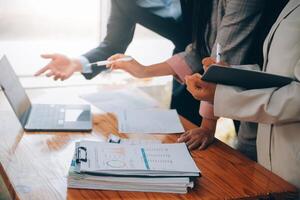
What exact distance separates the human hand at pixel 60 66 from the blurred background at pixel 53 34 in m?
0.25

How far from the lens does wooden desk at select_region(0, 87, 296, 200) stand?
849 mm

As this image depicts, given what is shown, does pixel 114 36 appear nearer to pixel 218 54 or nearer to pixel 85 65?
pixel 85 65

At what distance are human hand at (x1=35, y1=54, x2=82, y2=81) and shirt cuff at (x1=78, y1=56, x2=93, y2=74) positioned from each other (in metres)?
0.03

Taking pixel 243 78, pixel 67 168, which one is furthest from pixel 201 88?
pixel 67 168

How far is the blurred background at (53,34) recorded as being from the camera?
71.4 inches

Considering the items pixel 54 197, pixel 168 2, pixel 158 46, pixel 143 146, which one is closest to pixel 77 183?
pixel 54 197

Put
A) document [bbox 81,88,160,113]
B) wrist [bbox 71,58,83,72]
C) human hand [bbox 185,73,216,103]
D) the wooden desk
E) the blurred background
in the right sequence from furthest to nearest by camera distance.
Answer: the blurred background → wrist [bbox 71,58,83,72] → document [bbox 81,88,160,113] → human hand [bbox 185,73,216,103] → the wooden desk

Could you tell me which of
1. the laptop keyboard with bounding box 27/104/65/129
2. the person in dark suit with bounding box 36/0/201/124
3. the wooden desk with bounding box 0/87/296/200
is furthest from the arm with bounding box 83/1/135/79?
the wooden desk with bounding box 0/87/296/200

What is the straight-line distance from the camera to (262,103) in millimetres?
918

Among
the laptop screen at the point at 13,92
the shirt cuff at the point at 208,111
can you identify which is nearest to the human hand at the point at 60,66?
the laptop screen at the point at 13,92

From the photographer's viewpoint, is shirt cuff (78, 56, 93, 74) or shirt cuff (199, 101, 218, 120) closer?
shirt cuff (199, 101, 218, 120)

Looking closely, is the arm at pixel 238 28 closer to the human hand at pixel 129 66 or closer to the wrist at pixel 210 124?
the wrist at pixel 210 124

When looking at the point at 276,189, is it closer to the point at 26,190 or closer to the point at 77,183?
the point at 77,183

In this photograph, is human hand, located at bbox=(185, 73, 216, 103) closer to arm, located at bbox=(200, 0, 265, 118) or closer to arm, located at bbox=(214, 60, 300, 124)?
arm, located at bbox=(214, 60, 300, 124)
